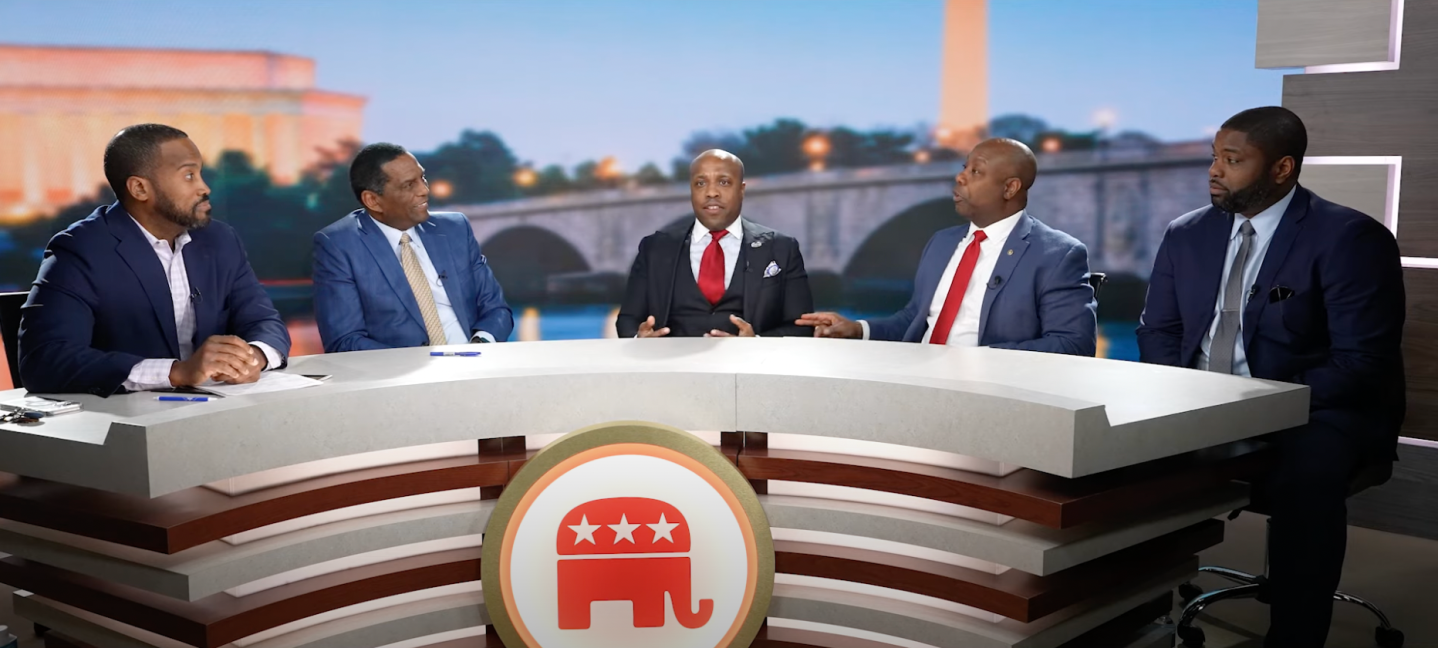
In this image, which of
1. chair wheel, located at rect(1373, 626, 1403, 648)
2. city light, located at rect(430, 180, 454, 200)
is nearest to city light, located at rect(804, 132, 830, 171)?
city light, located at rect(430, 180, 454, 200)

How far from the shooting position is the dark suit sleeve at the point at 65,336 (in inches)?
83.6

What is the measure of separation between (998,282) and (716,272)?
3.27 ft

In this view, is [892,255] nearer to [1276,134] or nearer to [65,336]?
[1276,134]

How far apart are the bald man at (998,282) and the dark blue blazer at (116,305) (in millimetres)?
1633

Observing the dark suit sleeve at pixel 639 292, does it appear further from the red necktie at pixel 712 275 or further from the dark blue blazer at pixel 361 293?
the dark blue blazer at pixel 361 293

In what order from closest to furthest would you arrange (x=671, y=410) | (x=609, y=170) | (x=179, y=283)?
(x=671, y=410) < (x=179, y=283) < (x=609, y=170)

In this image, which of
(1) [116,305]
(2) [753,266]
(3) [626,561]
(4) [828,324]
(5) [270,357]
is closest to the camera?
(3) [626,561]

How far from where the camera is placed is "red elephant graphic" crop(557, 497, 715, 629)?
1.94 m

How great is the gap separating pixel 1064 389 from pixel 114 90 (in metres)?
5.85

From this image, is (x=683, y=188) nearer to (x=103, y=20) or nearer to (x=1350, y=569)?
(x=103, y=20)

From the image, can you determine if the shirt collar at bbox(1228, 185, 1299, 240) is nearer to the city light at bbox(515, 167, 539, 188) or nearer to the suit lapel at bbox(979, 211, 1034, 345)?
the suit lapel at bbox(979, 211, 1034, 345)

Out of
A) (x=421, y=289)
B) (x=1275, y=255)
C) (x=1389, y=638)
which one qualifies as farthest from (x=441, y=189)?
(x=1389, y=638)

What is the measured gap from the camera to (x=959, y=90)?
21.4ft

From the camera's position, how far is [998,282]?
130 inches
